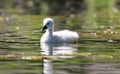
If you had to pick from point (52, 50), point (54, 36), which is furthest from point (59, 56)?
point (54, 36)

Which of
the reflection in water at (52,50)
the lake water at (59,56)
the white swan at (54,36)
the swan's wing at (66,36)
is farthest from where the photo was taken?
the swan's wing at (66,36)

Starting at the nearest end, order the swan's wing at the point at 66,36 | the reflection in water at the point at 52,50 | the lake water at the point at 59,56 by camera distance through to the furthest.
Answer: the lake water at the point at 59,56, the reflection in water at the point at 52,50, the swan's wing at the point at 66,36

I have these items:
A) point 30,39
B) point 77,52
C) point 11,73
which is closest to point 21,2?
point 30,39

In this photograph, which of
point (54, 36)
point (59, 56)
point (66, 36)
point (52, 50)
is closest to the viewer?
point (59, 56)

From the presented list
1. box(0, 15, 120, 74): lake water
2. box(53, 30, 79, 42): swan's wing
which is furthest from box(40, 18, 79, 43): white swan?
box(0, 15, 120, 74): lake water

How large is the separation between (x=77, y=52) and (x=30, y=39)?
151 inches

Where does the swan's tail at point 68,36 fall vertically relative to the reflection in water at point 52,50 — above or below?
above

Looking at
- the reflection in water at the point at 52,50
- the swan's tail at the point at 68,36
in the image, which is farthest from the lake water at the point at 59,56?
the swan's tail at the point at 68,36

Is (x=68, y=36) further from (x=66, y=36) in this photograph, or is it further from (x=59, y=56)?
(x=59, y=56)

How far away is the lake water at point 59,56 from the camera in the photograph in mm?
12703

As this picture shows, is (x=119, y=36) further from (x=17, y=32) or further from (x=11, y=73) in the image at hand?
(x=11, y=73)

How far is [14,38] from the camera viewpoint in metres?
19.7

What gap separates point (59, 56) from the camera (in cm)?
1488

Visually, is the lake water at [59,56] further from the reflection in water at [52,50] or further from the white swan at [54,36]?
the white swan at [54,36]
